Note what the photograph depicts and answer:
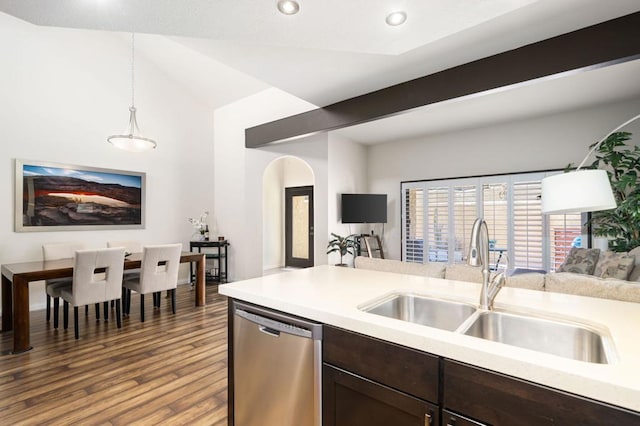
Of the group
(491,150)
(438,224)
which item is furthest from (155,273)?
(491,150)

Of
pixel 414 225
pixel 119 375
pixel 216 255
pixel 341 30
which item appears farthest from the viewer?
pixel 216 255

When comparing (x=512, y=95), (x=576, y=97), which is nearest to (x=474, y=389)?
(x=512, y=95)

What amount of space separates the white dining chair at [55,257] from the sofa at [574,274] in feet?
11.1

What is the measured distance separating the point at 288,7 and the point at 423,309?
1776 millimetres

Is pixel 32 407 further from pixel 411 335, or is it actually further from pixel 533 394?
pixel 533 394

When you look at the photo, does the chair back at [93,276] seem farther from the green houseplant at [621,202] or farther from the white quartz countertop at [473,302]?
the green houseplant at [621,202]

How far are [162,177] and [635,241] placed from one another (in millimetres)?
6645

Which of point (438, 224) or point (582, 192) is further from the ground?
point (582, 192)

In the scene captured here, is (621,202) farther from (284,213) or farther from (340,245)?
(284,213)

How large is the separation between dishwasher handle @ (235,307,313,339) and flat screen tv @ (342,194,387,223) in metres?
3.77

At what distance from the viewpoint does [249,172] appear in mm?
5594

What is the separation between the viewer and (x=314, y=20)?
1.81 m

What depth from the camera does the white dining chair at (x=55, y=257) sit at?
3.44 m

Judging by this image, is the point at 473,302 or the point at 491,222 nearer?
the point at 473,302
